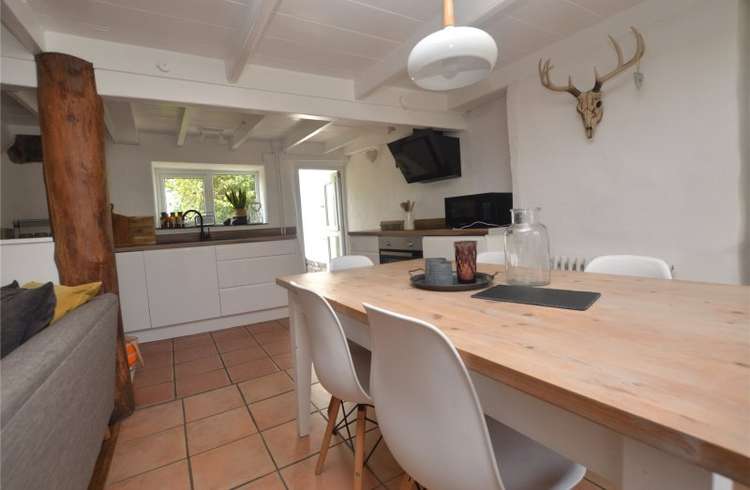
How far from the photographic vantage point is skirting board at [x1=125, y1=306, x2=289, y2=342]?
3386 mm

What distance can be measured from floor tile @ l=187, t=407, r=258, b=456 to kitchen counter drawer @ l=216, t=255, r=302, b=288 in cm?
178

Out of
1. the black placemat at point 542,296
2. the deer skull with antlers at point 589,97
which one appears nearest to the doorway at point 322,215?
the deer skull with antlers at point 589,97

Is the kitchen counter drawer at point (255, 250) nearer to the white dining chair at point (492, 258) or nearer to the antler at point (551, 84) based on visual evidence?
the white dining chair at point (492, 258)

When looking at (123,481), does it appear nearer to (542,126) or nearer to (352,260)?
(352,260)

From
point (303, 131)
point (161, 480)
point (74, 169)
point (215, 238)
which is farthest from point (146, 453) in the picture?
point (303, 131)

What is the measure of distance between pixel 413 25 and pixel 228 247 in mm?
2644

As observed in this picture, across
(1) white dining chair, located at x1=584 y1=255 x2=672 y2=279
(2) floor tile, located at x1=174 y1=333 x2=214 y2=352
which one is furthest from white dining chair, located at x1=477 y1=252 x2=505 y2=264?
(2) floor tile, located at x1=174 y1=333 x2=214 y2=352

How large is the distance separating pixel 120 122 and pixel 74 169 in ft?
6.52

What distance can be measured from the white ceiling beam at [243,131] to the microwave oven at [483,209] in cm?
218

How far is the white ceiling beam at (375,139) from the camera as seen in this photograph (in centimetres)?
459

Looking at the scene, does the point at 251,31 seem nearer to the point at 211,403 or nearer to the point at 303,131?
the point at 211,403

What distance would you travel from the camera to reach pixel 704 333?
2.36 ft

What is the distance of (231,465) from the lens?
5.16 ft

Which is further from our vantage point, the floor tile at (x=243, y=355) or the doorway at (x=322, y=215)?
the doorway at (x=322, y=215)
